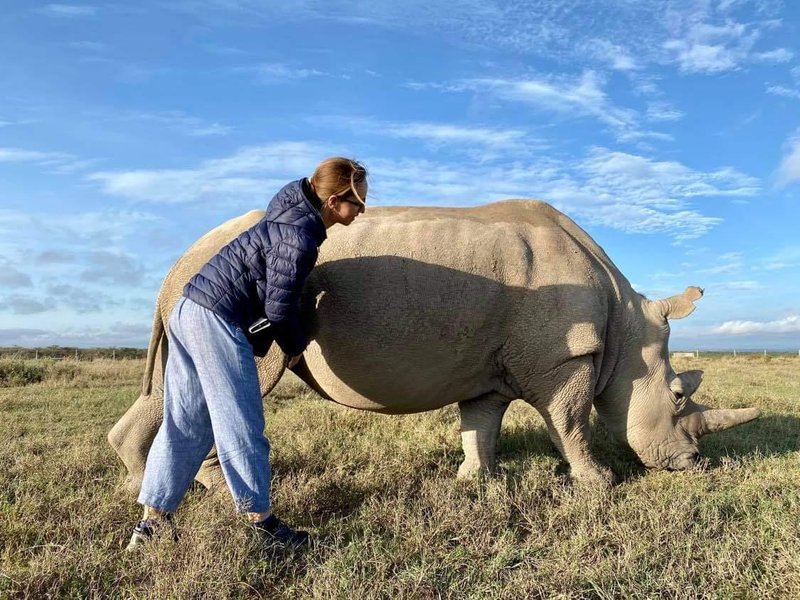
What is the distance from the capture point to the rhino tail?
14.9 feet

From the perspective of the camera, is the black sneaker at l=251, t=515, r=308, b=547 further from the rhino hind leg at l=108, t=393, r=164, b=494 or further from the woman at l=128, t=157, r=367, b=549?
the rhino hind leg at l=108, t=393, r=164, b=494

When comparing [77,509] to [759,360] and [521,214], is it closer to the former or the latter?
[521,214]

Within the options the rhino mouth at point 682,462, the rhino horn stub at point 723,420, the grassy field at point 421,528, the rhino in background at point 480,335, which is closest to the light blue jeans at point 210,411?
the grassy field at point 421,528

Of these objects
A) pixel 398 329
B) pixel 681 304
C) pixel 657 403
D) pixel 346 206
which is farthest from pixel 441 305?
pixel 681 304

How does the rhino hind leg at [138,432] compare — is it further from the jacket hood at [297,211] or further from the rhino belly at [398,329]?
the jacket hood at [297,211]

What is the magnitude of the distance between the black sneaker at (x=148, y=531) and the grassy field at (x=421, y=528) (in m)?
0.07

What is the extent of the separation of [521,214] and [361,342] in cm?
190

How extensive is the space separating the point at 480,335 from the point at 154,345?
2.42 m

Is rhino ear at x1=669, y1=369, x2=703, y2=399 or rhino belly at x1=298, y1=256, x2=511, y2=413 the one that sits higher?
rhino belly at x1=298, y1=256, x2=511, y2=413

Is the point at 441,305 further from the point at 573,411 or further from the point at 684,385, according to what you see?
the point at 684,385

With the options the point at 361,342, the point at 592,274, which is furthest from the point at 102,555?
the point at 592,274

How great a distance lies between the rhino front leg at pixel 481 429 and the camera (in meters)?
5.20

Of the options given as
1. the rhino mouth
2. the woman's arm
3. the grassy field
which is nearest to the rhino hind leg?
the grassy field

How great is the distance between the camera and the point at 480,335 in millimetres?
4848
